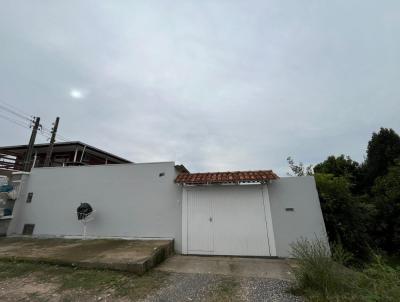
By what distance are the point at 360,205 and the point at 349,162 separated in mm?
12112

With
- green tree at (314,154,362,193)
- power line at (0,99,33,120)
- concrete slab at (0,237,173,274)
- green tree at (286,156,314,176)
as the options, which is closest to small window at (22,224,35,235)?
→ concrete slab at (0,237,173,274)

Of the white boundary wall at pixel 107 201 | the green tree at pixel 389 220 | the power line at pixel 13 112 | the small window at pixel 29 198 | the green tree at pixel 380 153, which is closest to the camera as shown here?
the white boundary wall at pixel 107 201

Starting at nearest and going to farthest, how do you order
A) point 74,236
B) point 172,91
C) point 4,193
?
1. point 74,236
2. point 4,193
3. point 172,91

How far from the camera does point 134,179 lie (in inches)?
285

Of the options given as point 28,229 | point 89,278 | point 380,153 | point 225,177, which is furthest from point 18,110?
point 380,153

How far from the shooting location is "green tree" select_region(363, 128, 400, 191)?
14.2m

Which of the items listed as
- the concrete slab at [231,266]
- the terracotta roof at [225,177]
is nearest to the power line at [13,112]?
the terracotta roof at [225,177]

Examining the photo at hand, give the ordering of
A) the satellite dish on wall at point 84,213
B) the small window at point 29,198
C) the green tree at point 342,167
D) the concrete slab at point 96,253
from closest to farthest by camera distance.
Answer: the concrete slab at point 96,253, the satellite dish on wall at point 84,213, the small window at point 29,198, the green tree at point 342,167

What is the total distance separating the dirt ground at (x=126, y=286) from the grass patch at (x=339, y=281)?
38 cm

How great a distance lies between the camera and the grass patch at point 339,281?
99.8 inches

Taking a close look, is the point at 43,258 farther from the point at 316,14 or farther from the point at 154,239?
the point at 316,14

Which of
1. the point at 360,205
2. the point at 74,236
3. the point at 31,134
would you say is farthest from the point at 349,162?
the point at 31,134

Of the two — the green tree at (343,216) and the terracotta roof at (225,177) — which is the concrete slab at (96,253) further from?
the green tree at (343,216)

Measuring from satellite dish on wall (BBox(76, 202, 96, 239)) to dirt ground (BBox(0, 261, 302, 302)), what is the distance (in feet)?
8.05
